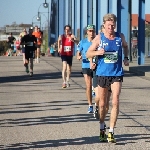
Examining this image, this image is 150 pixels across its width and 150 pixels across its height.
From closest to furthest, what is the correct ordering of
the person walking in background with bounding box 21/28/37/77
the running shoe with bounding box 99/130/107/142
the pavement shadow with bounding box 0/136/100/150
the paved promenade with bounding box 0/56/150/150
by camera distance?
the pavement shadow with bounding box 0/136/100/150 < the paved promenade with bounding box 0/56/150/150 < the running shoe with bounding box 99/130/107/142 < the person walking in background with bounding box 21/28/37/77

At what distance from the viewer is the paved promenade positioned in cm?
947

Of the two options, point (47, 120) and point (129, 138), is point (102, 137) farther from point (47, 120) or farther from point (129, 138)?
point (47, 120)

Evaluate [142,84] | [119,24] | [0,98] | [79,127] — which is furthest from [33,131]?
[119,24]

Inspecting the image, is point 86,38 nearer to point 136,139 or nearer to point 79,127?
point 79,127

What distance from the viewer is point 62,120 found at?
12180mm

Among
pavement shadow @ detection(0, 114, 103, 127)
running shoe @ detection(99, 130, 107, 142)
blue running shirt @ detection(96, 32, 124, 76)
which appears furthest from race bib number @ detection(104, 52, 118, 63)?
pavement shadow @ detection(0, 114, 103, 127)

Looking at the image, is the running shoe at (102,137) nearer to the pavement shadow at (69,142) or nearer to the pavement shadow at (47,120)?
the pavement shadow at (69,142)

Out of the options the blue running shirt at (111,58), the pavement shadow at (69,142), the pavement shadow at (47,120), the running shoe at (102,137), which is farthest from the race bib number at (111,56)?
the pavement shadow at (47,120)

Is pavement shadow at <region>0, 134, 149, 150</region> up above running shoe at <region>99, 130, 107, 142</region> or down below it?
below

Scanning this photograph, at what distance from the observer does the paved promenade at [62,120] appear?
9469mm

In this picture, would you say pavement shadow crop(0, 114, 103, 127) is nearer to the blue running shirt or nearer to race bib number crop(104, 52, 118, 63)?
the blue running shirt

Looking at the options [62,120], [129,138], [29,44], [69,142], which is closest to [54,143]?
[69,142]

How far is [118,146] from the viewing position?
9.22 m

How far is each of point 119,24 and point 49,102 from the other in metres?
20.9
